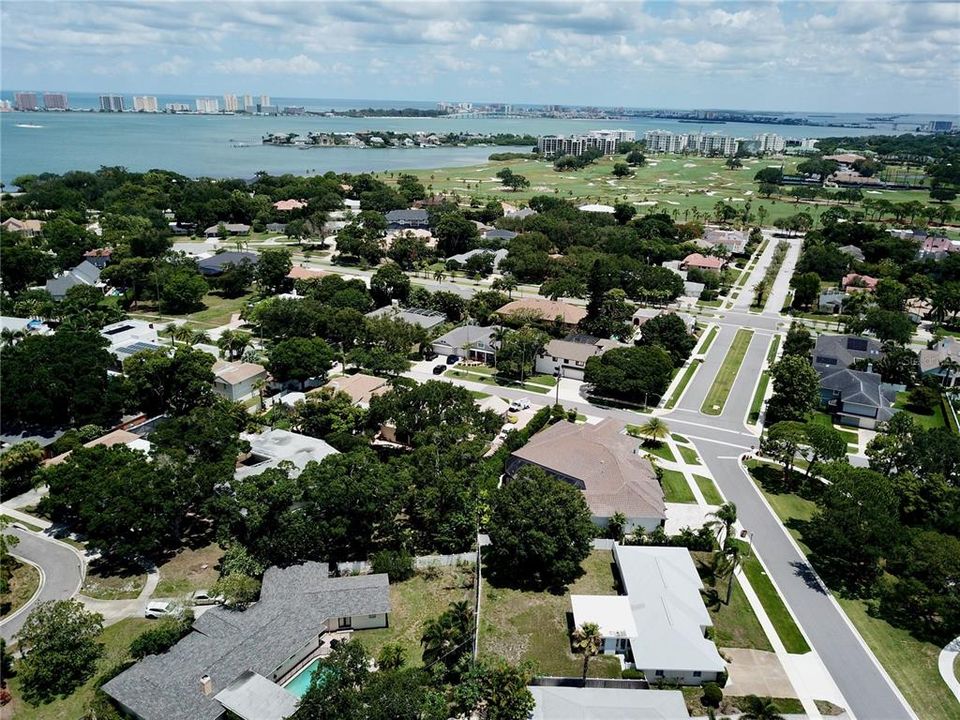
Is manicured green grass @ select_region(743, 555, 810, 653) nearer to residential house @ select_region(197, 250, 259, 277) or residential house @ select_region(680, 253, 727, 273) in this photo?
residential house @ select_region(680, 253, 727, 273)

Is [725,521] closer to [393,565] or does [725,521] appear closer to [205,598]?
[393,565]

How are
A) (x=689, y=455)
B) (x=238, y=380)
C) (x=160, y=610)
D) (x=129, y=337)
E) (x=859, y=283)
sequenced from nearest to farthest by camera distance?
(x=160, y=610), (x=689, y=455), (x=238, y=380), (x=129, y=337), (x=859, y=283)

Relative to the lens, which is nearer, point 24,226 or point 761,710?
point 761,710

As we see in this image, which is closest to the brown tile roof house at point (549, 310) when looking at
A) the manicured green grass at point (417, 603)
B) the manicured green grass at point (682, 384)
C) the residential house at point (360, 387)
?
the manicured green grass at point (682, 384)

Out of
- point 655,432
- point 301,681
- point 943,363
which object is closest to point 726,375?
point 655,432

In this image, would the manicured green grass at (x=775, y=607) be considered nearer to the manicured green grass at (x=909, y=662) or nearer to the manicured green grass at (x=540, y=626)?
the manicured green grass at (x=909, y=662)

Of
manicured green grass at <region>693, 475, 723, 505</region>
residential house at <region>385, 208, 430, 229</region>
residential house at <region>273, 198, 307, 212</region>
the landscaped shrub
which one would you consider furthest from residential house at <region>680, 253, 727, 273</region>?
the landscaped shrub
